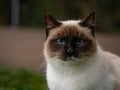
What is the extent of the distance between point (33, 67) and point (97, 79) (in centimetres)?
505

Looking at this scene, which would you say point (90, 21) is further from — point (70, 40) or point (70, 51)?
point (70, 51)

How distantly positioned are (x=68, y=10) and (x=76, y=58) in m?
6.89

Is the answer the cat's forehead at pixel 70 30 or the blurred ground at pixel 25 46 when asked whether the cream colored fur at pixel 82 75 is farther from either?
the blurred ground at pixel 25 46

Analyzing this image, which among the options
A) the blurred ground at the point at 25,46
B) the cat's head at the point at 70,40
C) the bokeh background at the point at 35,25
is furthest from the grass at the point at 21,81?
the cat's head at the point at 70,40

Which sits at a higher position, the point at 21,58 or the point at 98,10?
the point at 98,10

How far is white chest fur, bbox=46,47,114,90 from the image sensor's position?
18.8 feet

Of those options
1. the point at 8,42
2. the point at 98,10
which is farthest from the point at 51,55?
the point at 98,10

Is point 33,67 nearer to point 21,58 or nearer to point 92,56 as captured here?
point 21,58

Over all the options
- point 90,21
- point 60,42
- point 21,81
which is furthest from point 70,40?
point 21,81

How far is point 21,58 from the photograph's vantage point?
10.9m

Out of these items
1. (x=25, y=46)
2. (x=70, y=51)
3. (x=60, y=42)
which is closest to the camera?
(x=70, y=51)

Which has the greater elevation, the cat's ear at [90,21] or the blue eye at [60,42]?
the cat's ear at [90,21]

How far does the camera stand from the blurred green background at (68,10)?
12.1 metres

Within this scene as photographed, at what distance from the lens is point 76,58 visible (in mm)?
5625
